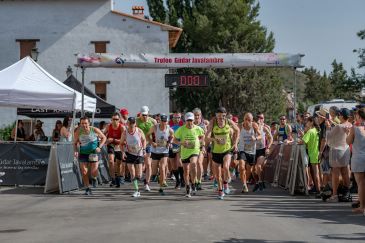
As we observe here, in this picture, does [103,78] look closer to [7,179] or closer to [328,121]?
[7,179]

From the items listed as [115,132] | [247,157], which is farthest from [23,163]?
[247,157]

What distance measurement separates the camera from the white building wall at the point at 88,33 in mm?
43688

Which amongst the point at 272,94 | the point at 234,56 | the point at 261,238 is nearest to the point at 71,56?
the point at 272,94

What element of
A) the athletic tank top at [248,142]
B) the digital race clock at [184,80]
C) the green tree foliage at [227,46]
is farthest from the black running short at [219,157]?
the green tree foliage at [227,46]

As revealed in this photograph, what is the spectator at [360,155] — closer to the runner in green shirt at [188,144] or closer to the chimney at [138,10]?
the runner in green shirt at [188,144]

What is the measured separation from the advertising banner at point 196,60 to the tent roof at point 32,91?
2.22 m

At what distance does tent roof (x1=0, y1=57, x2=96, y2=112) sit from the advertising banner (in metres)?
2.22

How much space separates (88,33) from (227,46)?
1421 centimetres

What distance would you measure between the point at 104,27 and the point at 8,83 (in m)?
27.7

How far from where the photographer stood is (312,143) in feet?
46.9

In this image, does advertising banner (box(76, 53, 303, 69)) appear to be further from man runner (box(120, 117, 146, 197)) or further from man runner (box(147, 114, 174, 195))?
man runner (box(120, 117, 146, 197))

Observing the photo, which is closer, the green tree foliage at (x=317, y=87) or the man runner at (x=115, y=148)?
the man runner at (x=115, y=148)

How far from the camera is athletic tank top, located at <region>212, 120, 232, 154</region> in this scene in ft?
46.4

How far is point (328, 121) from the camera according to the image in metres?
14.0
